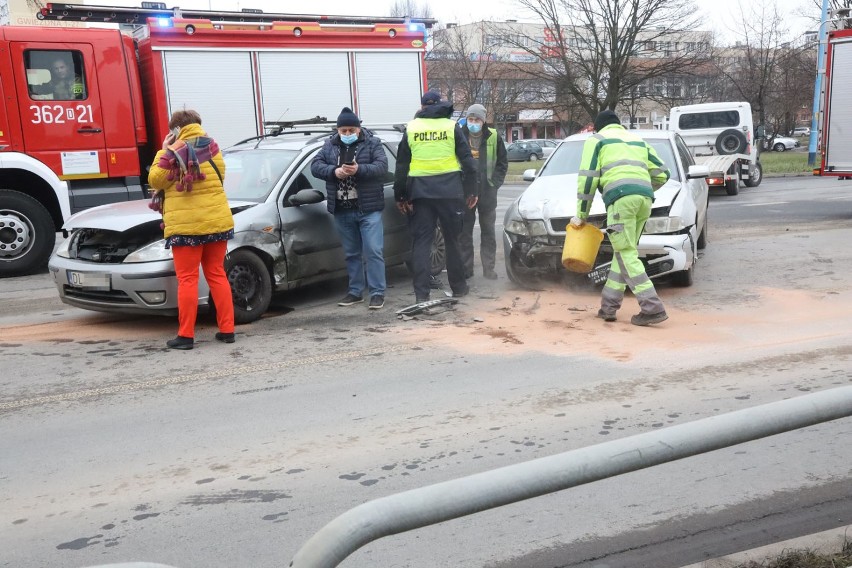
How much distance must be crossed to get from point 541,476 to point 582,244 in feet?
18.4

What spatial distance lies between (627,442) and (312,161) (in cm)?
660

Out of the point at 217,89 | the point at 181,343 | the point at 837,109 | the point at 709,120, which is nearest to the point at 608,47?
the point at 709,120

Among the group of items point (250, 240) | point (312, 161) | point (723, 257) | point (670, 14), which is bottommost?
point (723, 257)

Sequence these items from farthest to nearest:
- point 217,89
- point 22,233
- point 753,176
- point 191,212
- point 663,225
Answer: point 753,176 < point 217,89 < point 22,233 < point 663,225 < point 191,212

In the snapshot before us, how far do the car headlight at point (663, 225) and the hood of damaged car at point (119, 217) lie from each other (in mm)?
3654

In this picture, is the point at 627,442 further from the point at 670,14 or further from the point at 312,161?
the point at 670,14

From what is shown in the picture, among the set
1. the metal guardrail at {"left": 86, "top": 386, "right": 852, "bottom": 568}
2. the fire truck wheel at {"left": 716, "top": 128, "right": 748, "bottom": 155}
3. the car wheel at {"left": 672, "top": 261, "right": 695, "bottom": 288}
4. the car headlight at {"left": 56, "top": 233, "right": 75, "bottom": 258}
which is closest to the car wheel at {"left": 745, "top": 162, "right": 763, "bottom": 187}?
the fire truck wheel at {"left": 716, "top": 128, "right": 748, "bottom": 155}

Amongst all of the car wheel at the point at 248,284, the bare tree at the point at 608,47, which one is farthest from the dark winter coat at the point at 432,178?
the bare tree at the point at 608,47

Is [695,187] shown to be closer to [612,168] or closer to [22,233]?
[612,168]

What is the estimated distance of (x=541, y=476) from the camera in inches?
75.0

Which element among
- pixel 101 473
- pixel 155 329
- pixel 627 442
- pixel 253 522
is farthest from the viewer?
pixel 155 329

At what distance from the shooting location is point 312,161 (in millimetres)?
8289

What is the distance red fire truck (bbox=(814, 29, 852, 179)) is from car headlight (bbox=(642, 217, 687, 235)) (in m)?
8.86

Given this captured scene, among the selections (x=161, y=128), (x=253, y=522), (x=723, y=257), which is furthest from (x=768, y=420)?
(x=161, y=128)
